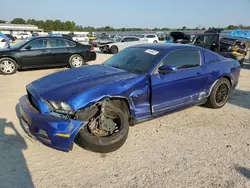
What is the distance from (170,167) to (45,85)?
7.24 feet

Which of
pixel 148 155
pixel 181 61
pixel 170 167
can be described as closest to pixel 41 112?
pixel 148 155

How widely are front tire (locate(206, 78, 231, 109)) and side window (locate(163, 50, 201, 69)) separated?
80cm

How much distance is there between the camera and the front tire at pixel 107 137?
2.97 metres

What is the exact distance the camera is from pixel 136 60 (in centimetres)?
401

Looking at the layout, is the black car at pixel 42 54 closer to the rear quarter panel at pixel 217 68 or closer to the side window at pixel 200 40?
the rear quarter panel at pixel 217 68

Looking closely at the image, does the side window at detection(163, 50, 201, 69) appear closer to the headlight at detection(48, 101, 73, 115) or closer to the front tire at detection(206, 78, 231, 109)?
the front tire at detection(206, 78, 231, 109)

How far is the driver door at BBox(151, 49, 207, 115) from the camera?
3666mm

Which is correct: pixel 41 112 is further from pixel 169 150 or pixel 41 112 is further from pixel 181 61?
pixel 181 61

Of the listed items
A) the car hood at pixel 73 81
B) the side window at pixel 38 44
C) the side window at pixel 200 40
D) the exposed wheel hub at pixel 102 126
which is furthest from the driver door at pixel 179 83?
the side window at pixel 200 40

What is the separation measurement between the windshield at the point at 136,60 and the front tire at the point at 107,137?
0.86m

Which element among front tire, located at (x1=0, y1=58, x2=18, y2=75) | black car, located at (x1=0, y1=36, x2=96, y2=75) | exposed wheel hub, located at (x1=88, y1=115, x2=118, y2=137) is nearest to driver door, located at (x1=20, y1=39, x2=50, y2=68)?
black car, located at (x1=0, y1=36, x2=96, y2=75)

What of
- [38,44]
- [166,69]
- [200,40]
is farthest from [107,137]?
[200,40]

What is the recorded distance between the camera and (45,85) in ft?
11.1

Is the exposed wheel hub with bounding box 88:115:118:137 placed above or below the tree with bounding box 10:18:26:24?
below
